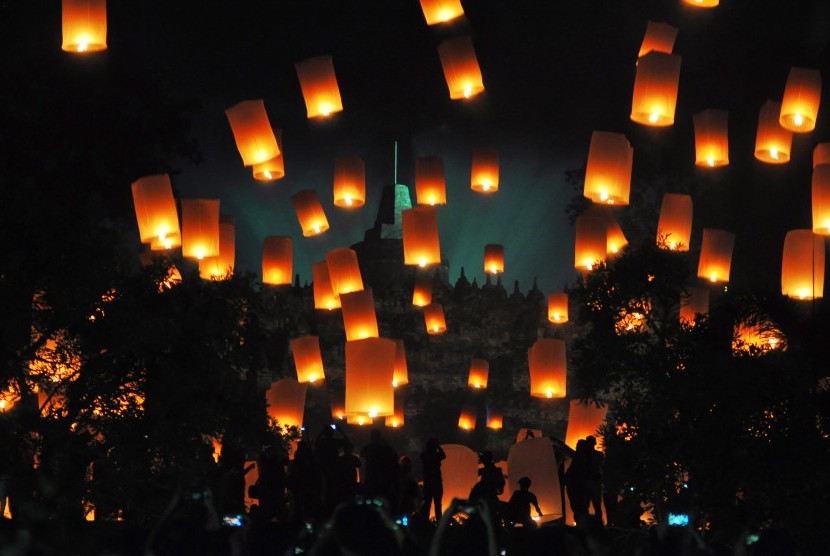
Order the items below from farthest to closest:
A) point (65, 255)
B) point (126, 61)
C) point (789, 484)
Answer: point (126, 61) → point (65, 255) → point (789, 484)

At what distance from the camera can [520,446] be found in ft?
45.2

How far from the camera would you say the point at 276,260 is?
18109mm

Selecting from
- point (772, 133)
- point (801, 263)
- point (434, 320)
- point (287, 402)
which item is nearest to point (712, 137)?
point (772, 133)

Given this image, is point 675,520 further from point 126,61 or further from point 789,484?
point 126,61

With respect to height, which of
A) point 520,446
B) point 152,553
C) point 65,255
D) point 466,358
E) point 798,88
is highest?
point 466,358

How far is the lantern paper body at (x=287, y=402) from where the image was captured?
18.0 metres

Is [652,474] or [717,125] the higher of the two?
[717,125]

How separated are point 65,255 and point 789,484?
22.1 ft

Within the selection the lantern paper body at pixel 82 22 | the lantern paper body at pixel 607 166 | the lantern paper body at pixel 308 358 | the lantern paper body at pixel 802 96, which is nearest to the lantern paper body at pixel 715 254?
the lantern paper body at pixel 607 166

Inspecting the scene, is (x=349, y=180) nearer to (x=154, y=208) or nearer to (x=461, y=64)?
(x=461, y=64)

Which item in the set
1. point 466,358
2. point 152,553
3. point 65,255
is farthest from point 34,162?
point 466,358

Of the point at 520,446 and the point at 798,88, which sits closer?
the point at 798,88

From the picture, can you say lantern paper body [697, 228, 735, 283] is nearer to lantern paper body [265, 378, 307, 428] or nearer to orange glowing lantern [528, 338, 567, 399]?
orange glowing lantern [528, 338, 567, 399]

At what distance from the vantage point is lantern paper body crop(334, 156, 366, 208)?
15.6 metres
